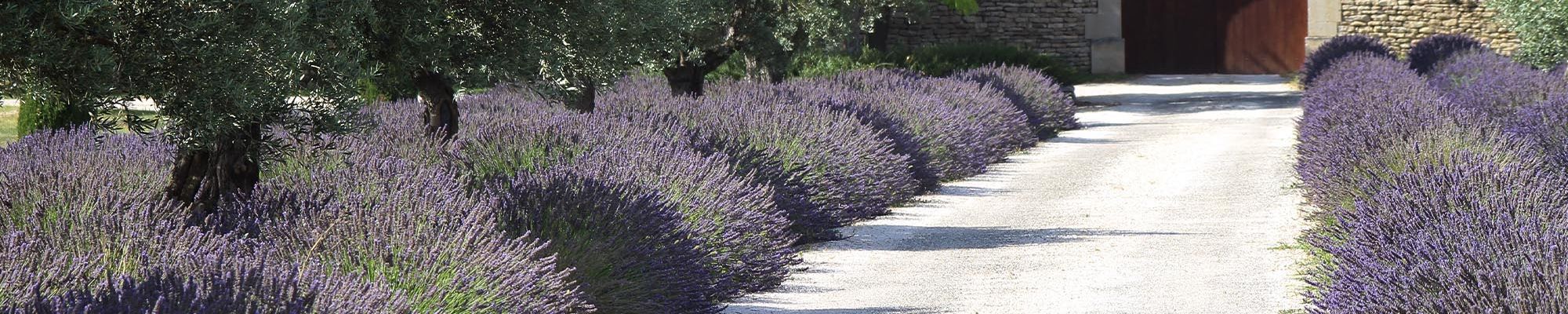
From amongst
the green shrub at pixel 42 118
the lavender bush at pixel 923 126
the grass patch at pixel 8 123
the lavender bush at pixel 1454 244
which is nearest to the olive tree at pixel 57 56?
the lavender bush at pixel 1454 244

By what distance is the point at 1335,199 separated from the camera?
899 centimetres

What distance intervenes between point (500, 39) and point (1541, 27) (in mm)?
10567

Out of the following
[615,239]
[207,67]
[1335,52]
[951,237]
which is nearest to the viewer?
[207,67]

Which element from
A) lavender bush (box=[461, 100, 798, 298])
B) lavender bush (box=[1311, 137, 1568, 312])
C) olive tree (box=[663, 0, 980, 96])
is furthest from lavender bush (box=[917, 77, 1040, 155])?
lavender bush (box=[1311, 137, 1568, 312])

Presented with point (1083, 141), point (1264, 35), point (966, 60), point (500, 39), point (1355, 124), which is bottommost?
point (1264, 35)

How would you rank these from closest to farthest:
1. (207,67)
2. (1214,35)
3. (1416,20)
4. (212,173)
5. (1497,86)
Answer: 1. (207,67)
2. (212,173)
3. (1497,86)
4. (1416,20)
5. (1214,35)

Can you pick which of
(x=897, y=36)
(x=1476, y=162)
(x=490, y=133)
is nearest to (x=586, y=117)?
(x=490, y=133)

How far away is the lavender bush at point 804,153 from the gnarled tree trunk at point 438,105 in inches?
43.0

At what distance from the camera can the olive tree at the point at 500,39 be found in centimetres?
751

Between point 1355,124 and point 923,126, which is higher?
point 1355,124

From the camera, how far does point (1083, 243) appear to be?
856 centimetres

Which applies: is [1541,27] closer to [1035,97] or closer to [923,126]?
[1035,97]

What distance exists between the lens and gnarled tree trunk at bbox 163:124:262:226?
6840mm

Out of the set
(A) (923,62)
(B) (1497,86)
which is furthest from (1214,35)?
(B) (1497,86)
